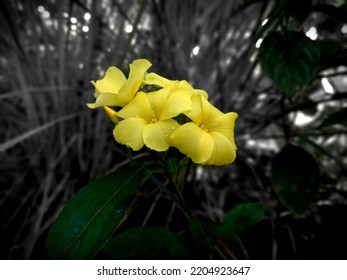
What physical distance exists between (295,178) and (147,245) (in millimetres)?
382

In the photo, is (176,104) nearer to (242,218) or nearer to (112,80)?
(112,80)

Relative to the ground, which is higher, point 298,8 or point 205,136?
point 298,8

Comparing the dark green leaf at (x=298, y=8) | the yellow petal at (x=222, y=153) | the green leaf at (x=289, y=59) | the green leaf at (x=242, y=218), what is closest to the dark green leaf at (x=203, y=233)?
the green leaf at (x=242, y=218)

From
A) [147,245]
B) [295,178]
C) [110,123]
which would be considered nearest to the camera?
[147,245]

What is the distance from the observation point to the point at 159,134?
431 millimetres

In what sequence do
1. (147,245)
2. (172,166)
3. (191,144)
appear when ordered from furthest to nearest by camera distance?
(147,245) → (172,166) → (191,144)

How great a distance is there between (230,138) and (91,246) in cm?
24

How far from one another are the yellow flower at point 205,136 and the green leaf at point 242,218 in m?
0.23

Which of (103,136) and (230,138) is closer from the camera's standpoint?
(230,138)

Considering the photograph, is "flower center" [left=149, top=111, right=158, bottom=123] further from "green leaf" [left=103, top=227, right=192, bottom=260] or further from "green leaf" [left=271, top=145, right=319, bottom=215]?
"green leaf" [left=271, top=145, right=319, bottom=215]

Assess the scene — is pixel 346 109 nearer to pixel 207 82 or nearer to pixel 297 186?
pixel 297 186

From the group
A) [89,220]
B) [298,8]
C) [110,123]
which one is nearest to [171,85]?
[89,220]

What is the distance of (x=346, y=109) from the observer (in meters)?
0.70
